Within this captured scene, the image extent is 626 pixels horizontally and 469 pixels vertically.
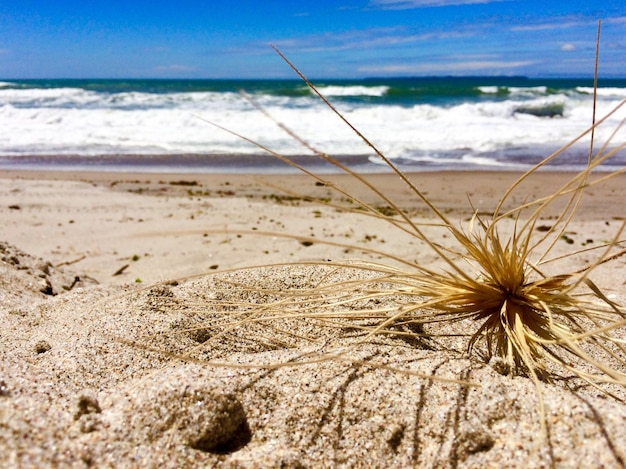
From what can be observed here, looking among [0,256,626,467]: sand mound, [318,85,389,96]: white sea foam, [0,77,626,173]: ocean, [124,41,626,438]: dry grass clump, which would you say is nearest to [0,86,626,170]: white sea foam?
[0,77,626,173]: ocean

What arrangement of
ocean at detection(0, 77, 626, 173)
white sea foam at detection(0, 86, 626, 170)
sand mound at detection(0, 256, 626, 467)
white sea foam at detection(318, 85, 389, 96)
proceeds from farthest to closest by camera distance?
white sea foam at detection(318, 85, 389, 96) < white sea foam at detection(0, 86, 626, 170) < ocean at detection(0, 77, 626, 173) < sand mound at detection(0, 256, 626, 467)

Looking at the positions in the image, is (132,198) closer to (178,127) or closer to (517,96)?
(178,127)

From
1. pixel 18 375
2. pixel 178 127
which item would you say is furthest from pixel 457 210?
pixel 178 127

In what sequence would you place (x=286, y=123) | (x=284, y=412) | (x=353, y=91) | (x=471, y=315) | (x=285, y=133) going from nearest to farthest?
(x=284, y=412)
(x=471, y=315)
(x=285, y=133)
(x=286, y=123)
(x=353, y=91)

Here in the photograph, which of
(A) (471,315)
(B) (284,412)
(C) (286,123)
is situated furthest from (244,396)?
(C) (286,123)

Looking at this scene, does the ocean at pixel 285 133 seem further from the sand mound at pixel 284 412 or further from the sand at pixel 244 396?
the sand mound at pixel 284 412

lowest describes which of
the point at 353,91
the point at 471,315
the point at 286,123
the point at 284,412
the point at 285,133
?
the point at 284,412

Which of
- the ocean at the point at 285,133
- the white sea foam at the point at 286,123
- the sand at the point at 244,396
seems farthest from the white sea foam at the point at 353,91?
the sand at the point at 244,396

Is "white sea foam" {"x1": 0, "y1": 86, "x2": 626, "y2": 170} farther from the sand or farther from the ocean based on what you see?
the sand

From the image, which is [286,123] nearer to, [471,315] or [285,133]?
[285,133]
